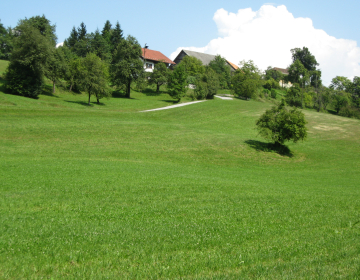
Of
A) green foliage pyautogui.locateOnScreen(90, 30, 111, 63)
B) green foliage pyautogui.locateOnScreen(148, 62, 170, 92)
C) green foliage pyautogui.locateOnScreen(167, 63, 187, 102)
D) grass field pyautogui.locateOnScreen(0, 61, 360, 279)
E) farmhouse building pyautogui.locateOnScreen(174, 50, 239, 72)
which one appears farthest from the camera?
Answer: farmhouse building pyautogui.locateOnScreen(174, 50, 239, 72)

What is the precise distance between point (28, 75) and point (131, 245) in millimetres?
62521

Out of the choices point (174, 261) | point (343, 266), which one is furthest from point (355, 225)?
point (174, 261)

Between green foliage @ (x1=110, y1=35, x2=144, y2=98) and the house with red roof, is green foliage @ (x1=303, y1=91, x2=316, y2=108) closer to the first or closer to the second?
the house with red roof

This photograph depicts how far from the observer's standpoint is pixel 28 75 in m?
58.3

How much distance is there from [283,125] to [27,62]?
51191 millimetres

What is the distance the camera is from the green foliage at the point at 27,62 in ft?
183

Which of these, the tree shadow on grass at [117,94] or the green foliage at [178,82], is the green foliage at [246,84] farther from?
the tree shadow on grass at [117,94]

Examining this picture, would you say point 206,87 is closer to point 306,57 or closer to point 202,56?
point 202,56

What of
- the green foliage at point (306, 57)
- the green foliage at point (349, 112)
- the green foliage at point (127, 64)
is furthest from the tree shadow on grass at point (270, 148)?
the green foliage at point (306, 57)

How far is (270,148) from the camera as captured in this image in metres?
34.3

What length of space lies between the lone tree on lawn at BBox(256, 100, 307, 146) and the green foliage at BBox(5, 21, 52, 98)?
47636mm

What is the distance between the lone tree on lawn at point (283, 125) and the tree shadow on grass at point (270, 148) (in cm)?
89

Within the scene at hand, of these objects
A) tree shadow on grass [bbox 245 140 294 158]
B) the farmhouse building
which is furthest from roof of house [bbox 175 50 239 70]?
tree shadow on grass [bbox 245 140 294 158]

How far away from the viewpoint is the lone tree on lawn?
31906mm
